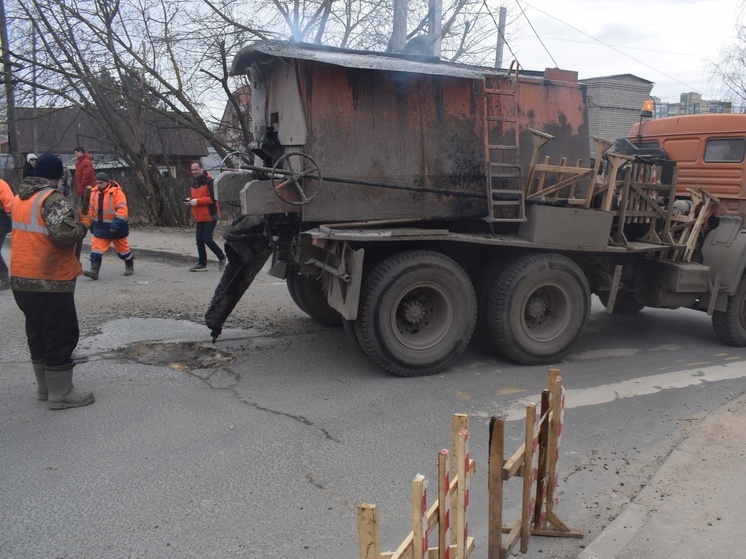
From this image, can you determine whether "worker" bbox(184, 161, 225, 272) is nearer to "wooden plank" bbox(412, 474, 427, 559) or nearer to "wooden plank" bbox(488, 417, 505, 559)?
"wooden plank" bbox(488, 417, 505, 559)

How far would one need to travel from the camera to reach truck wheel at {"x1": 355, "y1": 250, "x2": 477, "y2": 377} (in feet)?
18.2

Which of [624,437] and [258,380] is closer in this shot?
[624,437]

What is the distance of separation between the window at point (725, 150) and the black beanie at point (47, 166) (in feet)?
21.5

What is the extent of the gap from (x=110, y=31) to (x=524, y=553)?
14892 mm

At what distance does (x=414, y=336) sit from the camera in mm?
5891

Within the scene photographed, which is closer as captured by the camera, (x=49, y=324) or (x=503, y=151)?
(x=49, y=324)

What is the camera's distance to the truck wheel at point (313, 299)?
7.16 m

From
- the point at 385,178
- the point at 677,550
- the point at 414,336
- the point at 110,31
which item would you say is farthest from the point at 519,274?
the point at 110,31

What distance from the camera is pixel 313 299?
7.22 metres

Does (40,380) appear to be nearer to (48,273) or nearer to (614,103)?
(48,273)

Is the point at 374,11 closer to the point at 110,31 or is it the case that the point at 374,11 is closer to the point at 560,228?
the point at 110,31

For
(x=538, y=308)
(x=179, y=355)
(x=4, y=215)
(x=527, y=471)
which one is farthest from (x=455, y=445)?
(x=4, y=215)

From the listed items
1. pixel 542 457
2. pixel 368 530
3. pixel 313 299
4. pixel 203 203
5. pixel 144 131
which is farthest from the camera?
pixel 144 131

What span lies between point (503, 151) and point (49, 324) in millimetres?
4035
